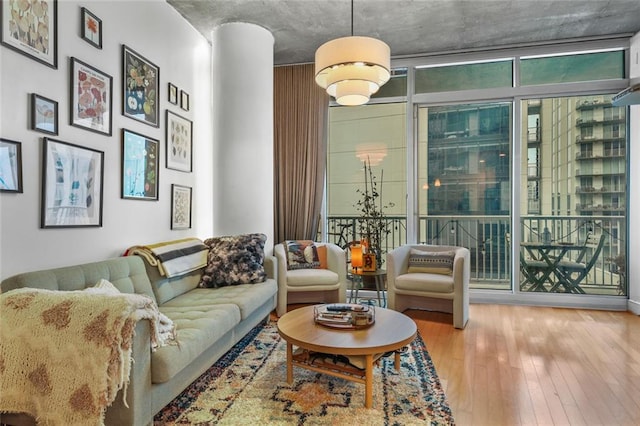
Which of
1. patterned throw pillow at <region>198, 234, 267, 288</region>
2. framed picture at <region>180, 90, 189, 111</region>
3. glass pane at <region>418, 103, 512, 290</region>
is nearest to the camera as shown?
patterned throw pillow at <region>198, 234, 267, 288</region>

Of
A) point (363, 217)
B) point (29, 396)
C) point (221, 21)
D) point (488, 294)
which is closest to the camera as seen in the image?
point (29, 396)

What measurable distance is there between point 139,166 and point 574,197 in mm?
4545

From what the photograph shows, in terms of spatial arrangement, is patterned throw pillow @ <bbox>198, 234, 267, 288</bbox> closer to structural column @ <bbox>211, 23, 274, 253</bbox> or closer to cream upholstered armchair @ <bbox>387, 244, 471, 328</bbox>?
structural column @ <bbox>211, 23, 274, 253</bbox>

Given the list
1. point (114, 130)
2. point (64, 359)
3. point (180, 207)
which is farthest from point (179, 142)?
point (64, 359)

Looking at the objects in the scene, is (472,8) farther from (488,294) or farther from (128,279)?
(128,279)

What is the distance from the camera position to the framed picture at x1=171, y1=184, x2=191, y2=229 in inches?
134

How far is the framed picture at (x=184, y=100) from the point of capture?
140 inches

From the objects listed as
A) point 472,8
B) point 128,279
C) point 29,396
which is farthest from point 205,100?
point 29,396

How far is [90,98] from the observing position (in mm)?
2434

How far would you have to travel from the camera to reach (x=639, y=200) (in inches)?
151

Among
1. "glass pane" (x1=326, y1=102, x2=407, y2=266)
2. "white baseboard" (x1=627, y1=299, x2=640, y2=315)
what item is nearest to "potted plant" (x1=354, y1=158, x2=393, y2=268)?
"glass pane" (x1=326, y1=102, x2=407, y2=266)

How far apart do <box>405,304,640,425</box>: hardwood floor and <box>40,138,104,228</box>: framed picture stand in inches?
99.2

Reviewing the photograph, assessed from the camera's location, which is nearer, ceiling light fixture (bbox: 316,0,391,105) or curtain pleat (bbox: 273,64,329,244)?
ceiling light fixture (bbox: 316,0,391,105)

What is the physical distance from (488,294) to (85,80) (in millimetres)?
4415
